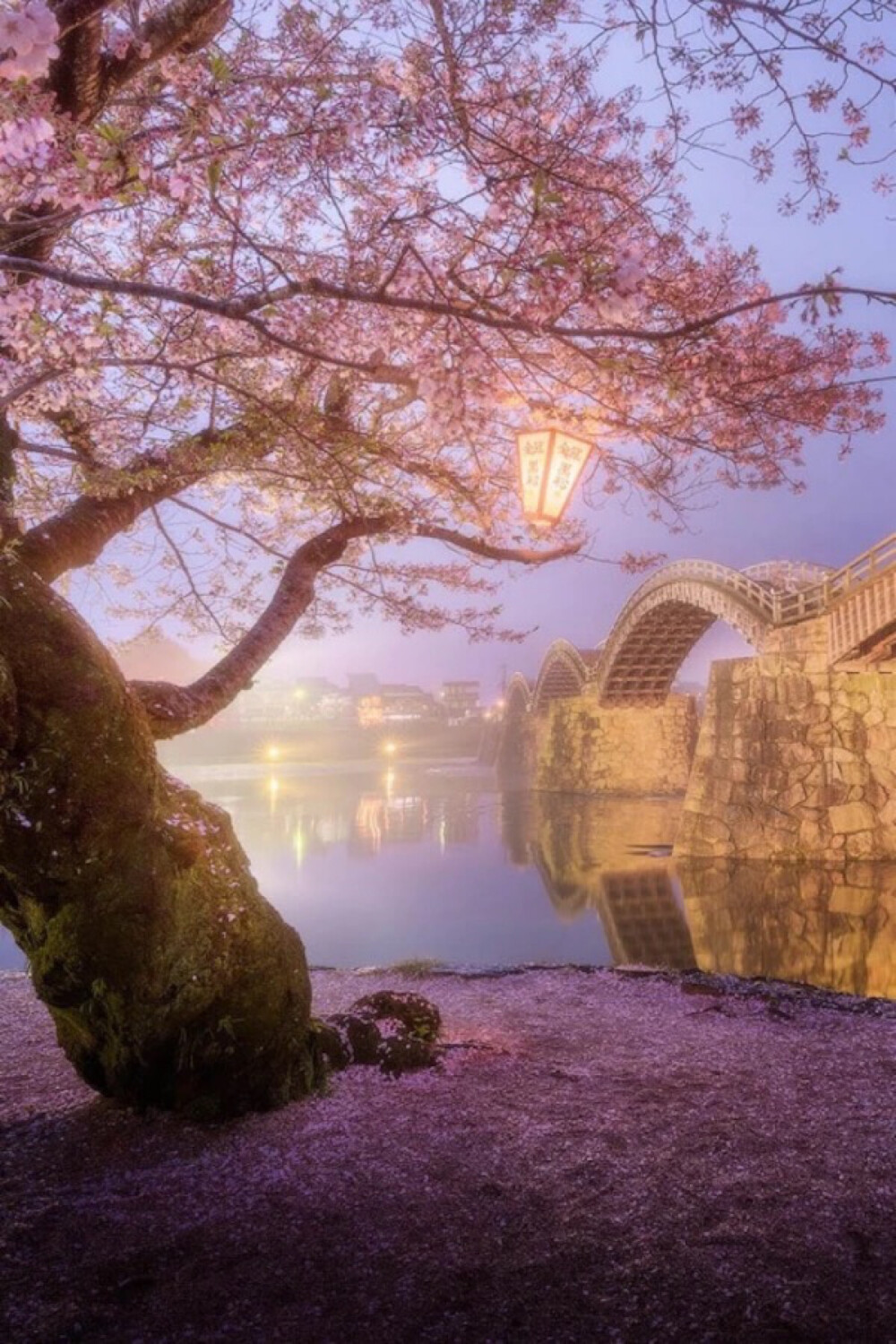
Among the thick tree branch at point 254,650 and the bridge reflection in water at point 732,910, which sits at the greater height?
the thick tree branch at point 254,650

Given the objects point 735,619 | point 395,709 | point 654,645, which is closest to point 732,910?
point 735,619

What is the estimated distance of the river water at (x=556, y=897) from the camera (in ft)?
46.1

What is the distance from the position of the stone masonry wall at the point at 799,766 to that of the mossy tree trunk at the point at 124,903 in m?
17.1

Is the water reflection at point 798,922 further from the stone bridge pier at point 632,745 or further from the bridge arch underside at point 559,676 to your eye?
the bridge arch underside at point 559,676

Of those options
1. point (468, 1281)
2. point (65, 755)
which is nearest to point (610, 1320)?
point (468, 1281)

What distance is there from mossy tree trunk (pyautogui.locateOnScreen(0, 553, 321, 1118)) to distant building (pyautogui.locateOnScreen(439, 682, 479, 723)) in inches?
3487

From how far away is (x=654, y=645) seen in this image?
3438 cm

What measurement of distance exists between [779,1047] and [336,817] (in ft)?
105

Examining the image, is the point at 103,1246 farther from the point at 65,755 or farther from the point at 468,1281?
the point at 65,755

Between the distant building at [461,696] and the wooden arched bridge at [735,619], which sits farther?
the distant building at [461,696]

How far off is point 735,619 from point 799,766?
5702 millimetres

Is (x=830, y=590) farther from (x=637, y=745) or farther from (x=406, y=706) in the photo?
(x=406, y=706)

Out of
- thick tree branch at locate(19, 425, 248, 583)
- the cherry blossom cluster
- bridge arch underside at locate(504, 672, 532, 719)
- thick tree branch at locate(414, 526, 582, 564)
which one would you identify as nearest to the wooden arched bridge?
bridge arch underside at locate(504, 672, 532, 719)

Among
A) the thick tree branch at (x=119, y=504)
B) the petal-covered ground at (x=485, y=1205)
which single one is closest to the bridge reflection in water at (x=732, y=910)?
the petal-covered ground at (x=485, y=1205)
